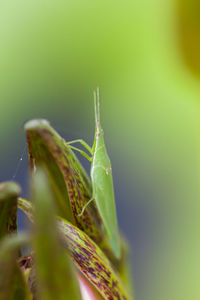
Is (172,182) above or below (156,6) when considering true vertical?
below

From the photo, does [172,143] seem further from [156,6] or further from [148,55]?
[156,6]

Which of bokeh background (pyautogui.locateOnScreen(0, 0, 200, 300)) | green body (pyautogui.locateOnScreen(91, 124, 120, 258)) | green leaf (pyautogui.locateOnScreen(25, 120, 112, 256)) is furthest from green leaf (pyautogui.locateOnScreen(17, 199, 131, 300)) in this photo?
bokeh background (pyautogui.locateOnScreen(0, 0, 200, 300))

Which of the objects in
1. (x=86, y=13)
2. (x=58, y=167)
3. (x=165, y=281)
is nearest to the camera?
(x=58, y=167)

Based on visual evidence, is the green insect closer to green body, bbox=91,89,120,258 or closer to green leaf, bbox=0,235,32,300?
green body, bbox=91,89,120,258

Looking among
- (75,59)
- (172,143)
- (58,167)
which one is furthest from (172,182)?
(58,167)

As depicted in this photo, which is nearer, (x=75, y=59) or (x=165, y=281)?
(x=165, y=281)

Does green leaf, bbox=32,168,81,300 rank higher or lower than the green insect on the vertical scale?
higher

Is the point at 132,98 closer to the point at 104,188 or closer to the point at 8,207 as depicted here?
the point at 104,188
